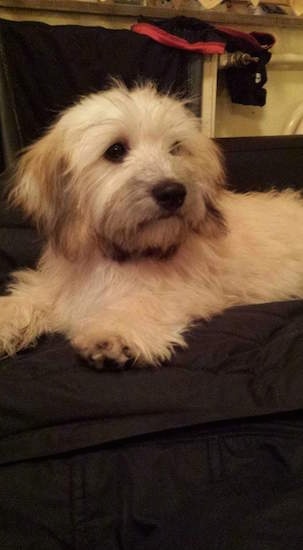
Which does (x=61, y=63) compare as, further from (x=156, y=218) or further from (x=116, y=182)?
(x=156, y=218)

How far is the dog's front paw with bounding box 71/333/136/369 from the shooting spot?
111 centimetres

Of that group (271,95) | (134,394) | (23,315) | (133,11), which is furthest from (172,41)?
(134,394)

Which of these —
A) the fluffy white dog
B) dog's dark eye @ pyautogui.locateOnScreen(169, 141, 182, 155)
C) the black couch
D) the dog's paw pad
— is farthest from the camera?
dog's dark eye @ pyautogui.locateOnScreen(169, 141, 182, 155)

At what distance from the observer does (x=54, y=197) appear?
1.33m

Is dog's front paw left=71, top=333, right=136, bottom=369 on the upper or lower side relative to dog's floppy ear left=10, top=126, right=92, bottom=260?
lower

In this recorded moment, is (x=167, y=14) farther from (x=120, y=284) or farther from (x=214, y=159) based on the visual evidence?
(x=120, y=284)

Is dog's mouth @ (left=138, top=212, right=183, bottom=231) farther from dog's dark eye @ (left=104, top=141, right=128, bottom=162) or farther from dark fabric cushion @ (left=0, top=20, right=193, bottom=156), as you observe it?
dark fabric cushion @ (left=0, top=20, right=193, bottom=156)

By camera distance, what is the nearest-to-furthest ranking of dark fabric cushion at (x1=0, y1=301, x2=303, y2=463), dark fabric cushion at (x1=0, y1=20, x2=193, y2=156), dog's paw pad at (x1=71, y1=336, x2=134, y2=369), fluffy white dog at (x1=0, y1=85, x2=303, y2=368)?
dark fabric cushion at (x1=0, y1=301, x2=303, y2=463) < dog's paw pad at (x1=71, y1=336, x2=134, y2=369) < fluffy white dog at (x1=0, y1=85, x2=303, y2=368) < dark fabric cushion at (x1=0, y1=20, x2=193, y2=156)

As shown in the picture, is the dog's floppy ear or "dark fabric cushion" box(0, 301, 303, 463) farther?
the dog's floppy ear

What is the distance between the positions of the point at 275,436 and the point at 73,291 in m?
0.74

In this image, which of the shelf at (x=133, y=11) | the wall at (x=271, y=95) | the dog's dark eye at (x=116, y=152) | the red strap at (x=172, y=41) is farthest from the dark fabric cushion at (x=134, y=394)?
the wall at (x=271, y=95)

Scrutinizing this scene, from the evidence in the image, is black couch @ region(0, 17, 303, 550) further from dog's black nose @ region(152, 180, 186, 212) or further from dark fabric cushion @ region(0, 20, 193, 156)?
dark fabric cushion @ region(0, 20, 193, 156)

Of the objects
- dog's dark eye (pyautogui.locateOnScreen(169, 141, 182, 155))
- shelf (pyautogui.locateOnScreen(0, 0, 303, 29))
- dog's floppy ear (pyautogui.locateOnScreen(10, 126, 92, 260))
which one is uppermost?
shelf (pyautogui.locateOnScreen(0, 0, 303, 29))

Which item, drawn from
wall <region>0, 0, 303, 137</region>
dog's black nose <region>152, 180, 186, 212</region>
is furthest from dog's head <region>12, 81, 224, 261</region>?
wall <region>0, 0, 303, 137</region>
